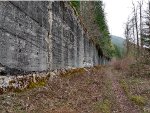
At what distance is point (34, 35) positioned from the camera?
9.89 metres

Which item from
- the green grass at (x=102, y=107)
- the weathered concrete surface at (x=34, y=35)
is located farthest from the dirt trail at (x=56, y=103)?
the weathered concrete surface at (x=34, y=35)

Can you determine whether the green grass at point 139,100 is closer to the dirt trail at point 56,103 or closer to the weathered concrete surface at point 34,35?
the dirt trail at point 56,103

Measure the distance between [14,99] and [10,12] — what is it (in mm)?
2038

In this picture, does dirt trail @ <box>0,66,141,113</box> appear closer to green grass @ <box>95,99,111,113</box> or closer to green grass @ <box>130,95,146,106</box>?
green grass @ <box>95,99,111,113</box>

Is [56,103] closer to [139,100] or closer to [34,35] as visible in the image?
[34,35]

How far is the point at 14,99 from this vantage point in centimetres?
746

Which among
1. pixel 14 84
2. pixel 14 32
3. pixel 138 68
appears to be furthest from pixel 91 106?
pixel 138 68

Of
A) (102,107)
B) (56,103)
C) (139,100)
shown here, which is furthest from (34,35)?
(139,100)

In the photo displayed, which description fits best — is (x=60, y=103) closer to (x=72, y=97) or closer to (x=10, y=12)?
(x=72, y=97)

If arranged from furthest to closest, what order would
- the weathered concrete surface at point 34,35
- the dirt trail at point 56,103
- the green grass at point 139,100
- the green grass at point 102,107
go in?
the green grass at point 139,100 → the green grass at point 102,107 → the weathered concrete surface at point 34,35 → the dirt trail at point 56,103

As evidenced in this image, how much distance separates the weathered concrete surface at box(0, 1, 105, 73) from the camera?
24.0ft

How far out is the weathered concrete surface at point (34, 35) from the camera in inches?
288

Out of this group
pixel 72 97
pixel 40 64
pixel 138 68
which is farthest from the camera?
pixel 138 68

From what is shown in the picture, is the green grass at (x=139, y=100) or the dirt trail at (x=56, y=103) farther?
the green grass at (x=139, y=100)
